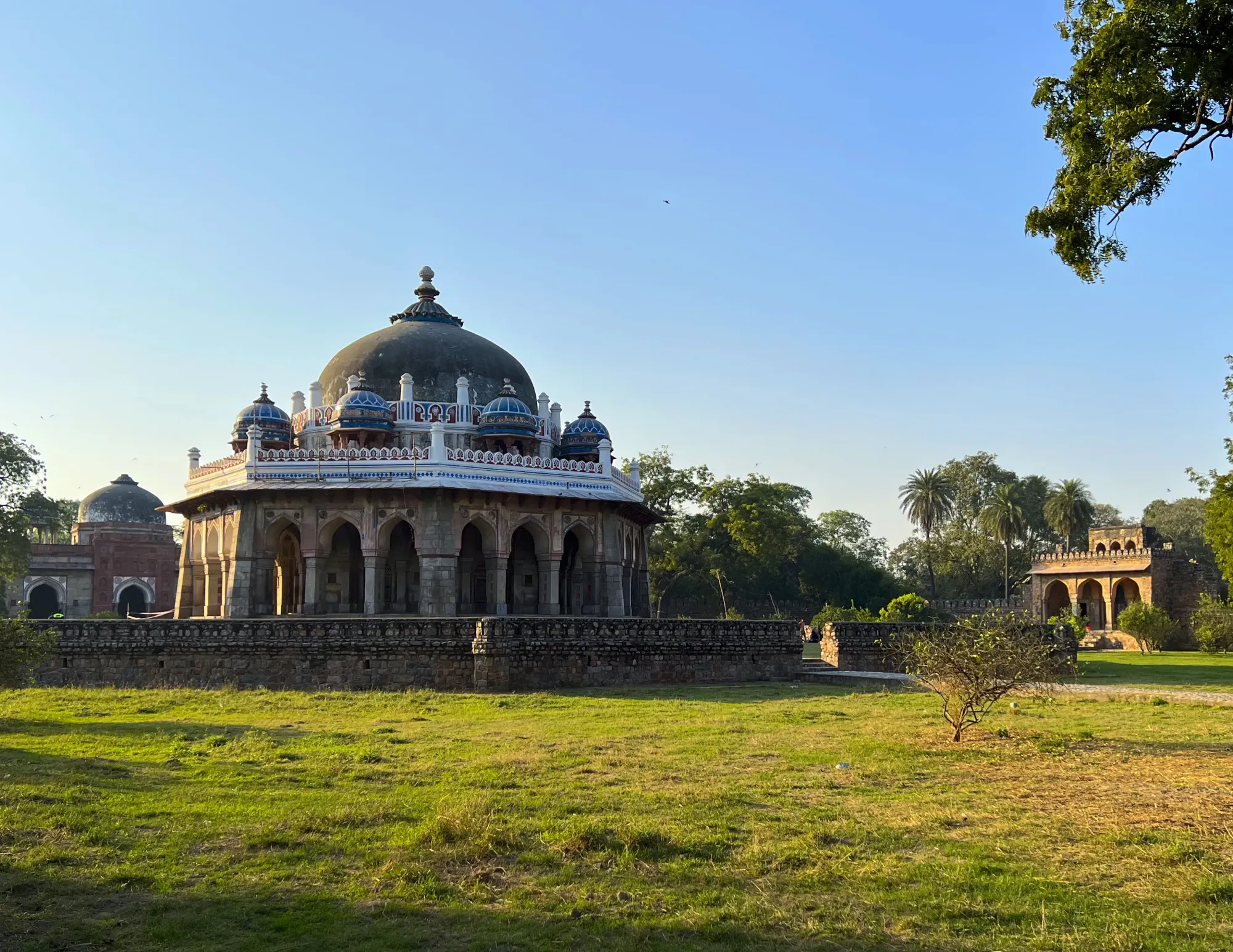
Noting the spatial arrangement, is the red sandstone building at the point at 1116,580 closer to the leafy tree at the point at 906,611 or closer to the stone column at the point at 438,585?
the leafy tree at the point at 906,611

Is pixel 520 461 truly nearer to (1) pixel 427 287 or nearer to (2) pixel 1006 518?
(1) pixel 427 287

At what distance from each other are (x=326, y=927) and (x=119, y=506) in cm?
4982

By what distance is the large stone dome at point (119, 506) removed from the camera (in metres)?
50.3

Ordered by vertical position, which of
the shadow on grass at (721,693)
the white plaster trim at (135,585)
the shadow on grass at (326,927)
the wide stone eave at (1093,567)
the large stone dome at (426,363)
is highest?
the large stone dome at (426,363)

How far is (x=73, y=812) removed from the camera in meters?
8.23

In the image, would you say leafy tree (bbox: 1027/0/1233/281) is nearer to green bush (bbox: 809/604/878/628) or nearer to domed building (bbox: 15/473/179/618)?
green bush (bbox: 809/604/878/628)

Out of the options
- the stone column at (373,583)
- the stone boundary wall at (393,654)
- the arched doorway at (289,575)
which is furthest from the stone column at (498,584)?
the stone boundary wall at (393,654)

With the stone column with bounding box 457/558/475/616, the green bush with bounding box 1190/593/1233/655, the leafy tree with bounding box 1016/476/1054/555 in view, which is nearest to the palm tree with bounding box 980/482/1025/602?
the leafy tree with bounding box 1016/476/1054/555

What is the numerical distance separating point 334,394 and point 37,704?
654 inches

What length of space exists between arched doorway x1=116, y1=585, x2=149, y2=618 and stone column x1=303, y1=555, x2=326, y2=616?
85.1 ft

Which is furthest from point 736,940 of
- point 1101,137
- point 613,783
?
point 1101,137

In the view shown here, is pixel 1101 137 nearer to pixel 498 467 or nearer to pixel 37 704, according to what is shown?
pixel 37 704

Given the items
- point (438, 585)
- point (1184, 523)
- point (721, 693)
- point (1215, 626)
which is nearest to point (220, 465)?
point (438, 585)

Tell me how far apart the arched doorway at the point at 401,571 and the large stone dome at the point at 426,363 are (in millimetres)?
4493
